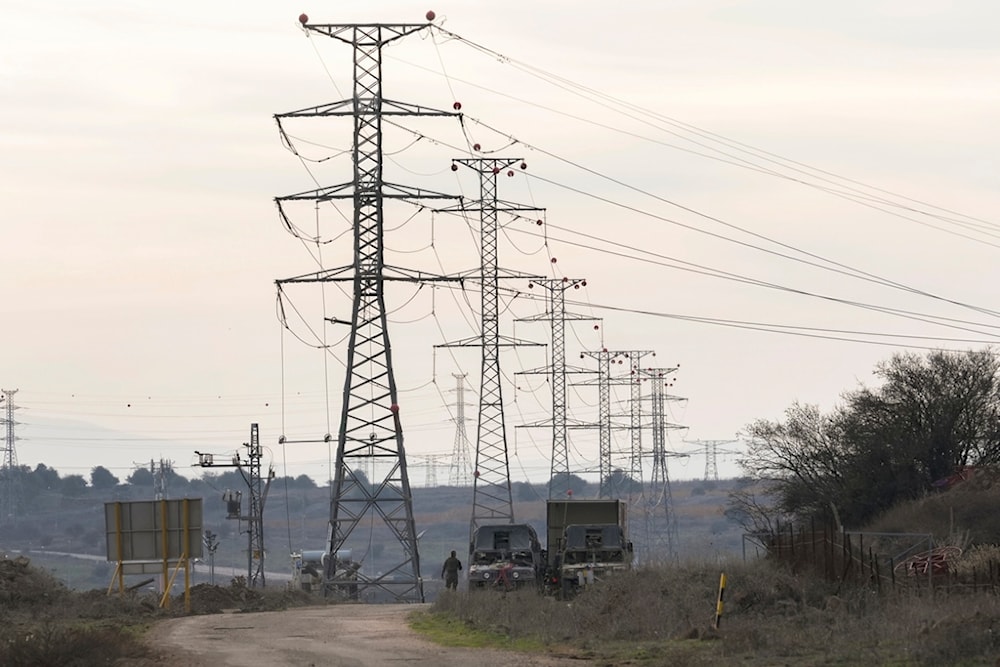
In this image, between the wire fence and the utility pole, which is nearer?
the wire fence

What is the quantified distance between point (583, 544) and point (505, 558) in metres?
2.25

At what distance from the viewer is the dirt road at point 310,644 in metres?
26.0

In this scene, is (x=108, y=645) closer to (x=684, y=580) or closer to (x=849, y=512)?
(x=684, y=580)

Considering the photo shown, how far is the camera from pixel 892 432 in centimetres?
5988

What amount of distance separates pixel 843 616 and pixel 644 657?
5.66m

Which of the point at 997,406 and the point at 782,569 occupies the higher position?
the point at 997,406

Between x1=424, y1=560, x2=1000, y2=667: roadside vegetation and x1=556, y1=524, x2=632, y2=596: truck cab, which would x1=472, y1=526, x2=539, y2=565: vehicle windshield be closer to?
x1=556, y1=524, x2=632, y2=596: truck cab

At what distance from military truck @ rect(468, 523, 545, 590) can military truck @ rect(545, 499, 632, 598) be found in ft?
2.15

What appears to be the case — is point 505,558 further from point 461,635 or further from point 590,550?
point 461,635

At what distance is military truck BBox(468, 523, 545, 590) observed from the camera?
43656 mm

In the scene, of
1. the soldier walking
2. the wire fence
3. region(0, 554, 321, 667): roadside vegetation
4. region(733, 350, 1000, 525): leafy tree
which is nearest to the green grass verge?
region(0, 554, 321, 667): roadside vegetation

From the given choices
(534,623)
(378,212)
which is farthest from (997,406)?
(534,623)

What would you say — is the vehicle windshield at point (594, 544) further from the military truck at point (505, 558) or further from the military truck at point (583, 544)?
the military truck at point (505, 558)

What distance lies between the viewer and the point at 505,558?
45875 millimetres
